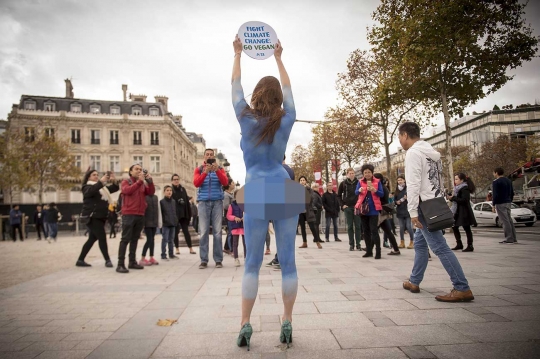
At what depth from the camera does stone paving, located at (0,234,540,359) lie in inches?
97.5

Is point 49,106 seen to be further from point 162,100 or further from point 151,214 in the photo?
point 151,214

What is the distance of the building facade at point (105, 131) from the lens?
152 ft

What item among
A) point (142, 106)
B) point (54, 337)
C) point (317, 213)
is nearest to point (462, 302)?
point (54, 337)

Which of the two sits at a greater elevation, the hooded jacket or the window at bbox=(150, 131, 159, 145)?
the window at bbox=(150, 131, 159, 145)

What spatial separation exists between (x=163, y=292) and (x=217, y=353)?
2509mm

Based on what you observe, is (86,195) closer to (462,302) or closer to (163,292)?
(163,292)

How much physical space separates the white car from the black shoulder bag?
14045 mm

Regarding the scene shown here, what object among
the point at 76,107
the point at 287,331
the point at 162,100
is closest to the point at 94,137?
the point at 76,107

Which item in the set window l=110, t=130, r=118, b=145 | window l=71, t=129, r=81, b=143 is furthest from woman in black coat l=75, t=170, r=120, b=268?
window l=71, t=129, r=81, b=143

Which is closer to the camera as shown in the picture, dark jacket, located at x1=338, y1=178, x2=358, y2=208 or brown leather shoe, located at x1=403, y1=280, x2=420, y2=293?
brown leather shoe, located at x1=403, y1=280, x2=420, y2=293

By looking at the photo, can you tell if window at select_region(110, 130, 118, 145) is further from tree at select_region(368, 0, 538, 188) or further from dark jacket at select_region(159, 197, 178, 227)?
dark jacket at select_region(159, 197, 178, 227)

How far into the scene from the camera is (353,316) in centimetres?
319

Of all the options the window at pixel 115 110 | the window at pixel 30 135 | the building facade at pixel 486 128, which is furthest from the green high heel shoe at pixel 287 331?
the window at pixel 115 110

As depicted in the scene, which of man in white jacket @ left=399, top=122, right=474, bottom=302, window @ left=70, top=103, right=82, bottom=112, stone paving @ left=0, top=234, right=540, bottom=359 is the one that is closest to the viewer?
stone paving @ left=0, top=234, right=540, bottom=359
